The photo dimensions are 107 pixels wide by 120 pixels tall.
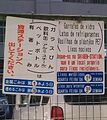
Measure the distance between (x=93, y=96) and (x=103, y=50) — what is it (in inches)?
16.8

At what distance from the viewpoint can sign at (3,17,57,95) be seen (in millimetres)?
3494

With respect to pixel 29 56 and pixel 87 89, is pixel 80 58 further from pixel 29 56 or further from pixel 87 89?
pixel 29 56

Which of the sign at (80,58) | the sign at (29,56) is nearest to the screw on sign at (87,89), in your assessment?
the sign at (80,58)

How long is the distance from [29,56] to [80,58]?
1.44 feet

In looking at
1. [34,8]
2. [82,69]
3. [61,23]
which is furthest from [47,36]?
[34,8]

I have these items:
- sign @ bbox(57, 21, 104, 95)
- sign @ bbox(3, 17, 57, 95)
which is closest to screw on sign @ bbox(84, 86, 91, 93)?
sign @ bbox(57, 21, 104, 95)

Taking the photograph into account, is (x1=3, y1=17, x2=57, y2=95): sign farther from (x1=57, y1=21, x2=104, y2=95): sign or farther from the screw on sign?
A: the screw on sign

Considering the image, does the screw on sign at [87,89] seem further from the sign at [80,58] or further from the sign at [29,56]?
the sign at [29,56]

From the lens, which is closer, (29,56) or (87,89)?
(29,56)

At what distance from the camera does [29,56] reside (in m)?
3.52

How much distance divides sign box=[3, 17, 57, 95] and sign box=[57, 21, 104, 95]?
77mm

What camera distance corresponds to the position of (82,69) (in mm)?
3619

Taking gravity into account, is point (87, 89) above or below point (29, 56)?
below

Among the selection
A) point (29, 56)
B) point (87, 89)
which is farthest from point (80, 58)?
point (29, 56)
